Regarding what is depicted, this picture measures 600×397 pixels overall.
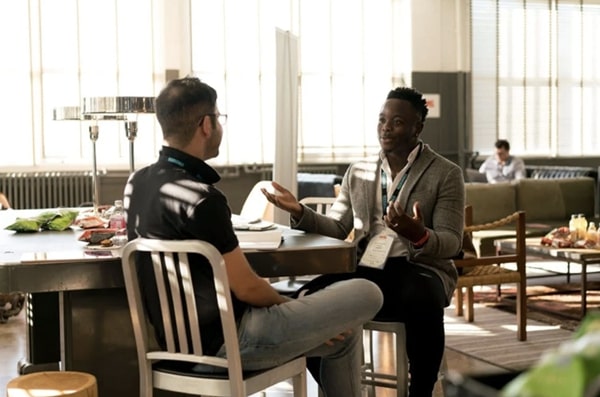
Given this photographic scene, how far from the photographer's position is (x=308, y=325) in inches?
101

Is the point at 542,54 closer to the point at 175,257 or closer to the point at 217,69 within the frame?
the point at 217,69

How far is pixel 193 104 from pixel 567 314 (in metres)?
4.15

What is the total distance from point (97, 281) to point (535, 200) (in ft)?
22.6

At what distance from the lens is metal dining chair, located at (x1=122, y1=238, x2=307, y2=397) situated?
241cm

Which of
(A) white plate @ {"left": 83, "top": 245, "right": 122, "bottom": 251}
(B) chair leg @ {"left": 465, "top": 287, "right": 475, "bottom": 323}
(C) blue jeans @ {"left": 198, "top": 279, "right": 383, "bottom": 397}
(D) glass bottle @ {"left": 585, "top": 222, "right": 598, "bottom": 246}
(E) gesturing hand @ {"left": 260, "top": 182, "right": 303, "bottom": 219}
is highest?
(E) gesturing hand @ {"left": 260, "top": 182, "right": 303, "bottom": 219}

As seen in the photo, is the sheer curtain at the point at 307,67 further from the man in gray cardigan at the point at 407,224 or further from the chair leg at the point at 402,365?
the chair leg at the point at 402,365

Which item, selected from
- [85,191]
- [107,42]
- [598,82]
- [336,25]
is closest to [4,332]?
[85,191]

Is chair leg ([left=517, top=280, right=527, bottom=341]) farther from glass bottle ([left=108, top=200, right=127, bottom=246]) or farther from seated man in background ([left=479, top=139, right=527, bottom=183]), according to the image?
seated man in background ([left=479, top=139, right=527, bottom=183])

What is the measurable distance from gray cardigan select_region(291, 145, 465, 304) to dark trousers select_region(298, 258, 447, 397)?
0.32ft

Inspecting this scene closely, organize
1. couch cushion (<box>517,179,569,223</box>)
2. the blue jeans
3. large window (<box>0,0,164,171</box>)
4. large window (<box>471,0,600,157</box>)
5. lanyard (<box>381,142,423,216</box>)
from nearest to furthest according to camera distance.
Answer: the blue jeans < lanyard (<box>381,142,423,216</box>) < couch cushion (<box>517,179,569,223</box>) < large window (<box>0,0,164,171</box>) < large window (<box>471,0,600,157</box>)

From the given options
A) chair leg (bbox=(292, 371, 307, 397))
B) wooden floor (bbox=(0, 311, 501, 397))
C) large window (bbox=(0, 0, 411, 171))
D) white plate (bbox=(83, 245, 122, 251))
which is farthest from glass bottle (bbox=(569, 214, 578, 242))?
large window (bbox=(0, 0, 411, 171))

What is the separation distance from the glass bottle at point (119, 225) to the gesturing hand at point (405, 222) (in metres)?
0.89

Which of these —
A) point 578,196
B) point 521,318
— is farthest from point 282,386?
point 578,196

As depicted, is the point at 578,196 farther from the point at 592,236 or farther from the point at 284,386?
the point at 284,386
